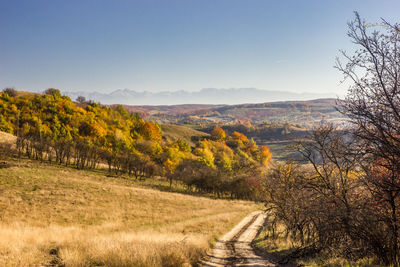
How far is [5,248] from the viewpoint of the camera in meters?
7.59

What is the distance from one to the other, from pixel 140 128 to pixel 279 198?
413 ft

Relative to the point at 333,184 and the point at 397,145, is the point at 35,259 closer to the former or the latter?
the point at 397,145

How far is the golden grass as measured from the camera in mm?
7609

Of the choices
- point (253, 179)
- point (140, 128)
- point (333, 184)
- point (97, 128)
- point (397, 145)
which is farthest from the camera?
point (140, 128)

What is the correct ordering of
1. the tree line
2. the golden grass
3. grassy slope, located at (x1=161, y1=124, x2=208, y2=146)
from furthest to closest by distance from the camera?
grassy slope, located at (x1=161, y1=124, x2=208, y2=146), the tree line, the golden grass

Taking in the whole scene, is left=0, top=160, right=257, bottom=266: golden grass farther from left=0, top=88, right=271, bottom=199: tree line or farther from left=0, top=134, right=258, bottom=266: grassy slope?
left=0, top=88, right=271, bottom=199: tree line

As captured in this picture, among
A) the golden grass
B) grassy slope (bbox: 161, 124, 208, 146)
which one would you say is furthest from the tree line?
the golden grass

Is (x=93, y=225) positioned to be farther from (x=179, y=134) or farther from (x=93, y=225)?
(x=179, y=134)

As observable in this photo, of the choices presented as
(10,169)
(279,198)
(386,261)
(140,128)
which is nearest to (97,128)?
(140,128)

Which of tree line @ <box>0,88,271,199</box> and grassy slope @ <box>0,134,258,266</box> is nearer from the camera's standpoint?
grassy slope @ <box>0,134,258,266</box>

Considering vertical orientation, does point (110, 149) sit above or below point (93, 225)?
below

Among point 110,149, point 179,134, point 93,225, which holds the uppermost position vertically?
point 179,134

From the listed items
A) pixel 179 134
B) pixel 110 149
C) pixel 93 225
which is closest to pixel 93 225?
pixel 93 225

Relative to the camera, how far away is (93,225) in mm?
21891
